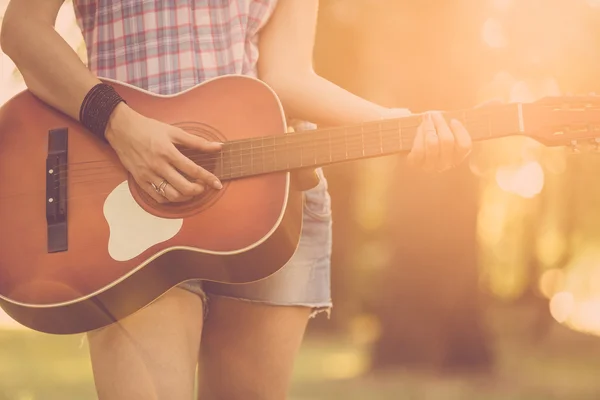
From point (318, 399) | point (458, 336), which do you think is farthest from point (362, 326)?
point (318, 399)

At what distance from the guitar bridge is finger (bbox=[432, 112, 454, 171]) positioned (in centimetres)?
77

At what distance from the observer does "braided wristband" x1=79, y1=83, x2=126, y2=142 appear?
136 centimetres

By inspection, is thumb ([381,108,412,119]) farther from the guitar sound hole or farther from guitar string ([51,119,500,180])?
the guitar sound hole

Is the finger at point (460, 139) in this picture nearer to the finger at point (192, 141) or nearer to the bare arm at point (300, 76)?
the bare arm at point (300, 76)

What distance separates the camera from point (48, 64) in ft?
4.63

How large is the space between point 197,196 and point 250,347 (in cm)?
35

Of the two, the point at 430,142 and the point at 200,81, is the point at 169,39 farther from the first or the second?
the point at 430,142

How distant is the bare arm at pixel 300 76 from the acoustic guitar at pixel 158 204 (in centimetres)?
11

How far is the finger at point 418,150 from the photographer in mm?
1331

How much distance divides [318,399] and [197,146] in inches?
129

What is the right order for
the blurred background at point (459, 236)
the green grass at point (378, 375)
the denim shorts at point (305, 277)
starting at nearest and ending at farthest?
the denim shorts at point (305, 277), the blurred background at point (459, 236), the green grass at point (378, 375)

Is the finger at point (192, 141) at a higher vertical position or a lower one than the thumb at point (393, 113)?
lower

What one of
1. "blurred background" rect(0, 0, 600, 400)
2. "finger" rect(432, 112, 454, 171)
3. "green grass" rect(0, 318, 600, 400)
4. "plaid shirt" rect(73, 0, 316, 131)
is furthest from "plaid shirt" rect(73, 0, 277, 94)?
"green grass" rect(0, 318, 600, 400)

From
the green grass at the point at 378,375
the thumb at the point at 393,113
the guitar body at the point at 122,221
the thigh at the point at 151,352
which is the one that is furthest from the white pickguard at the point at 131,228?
the green grass at the point at 378,375
